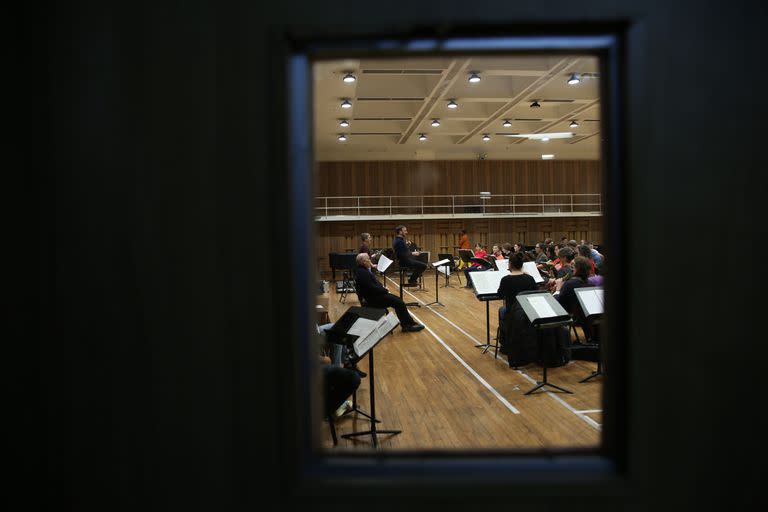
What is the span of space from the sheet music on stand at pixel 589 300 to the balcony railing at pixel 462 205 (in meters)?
13.7

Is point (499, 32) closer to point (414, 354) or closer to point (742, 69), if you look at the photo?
point (742, 69)

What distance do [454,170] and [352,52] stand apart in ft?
62.6

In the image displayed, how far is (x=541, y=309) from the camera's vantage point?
4535 mm

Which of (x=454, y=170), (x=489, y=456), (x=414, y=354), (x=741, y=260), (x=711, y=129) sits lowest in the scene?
(x=414, y=354)

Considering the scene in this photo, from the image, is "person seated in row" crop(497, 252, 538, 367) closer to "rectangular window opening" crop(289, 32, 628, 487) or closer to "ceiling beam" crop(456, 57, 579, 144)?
"rectangular window opening" crop(289, 32, 628, 487)

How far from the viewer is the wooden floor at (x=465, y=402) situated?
375 centimetres

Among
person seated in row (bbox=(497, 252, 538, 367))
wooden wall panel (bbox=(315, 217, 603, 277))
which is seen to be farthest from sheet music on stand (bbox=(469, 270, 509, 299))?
wooden wall panel (bbox=(315, 217, 603, 277))

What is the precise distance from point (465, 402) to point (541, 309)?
117cm

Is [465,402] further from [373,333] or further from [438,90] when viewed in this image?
[438,90]

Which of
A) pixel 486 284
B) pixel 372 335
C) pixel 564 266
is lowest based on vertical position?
pixel 372 335

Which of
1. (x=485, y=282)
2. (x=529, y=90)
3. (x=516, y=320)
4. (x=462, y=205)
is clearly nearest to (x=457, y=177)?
(x=462, y=205)

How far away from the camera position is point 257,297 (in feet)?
4.82

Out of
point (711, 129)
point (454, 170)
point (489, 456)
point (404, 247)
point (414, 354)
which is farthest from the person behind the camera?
point (454, 170)

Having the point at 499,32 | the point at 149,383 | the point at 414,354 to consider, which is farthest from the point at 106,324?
the point at 414,354
